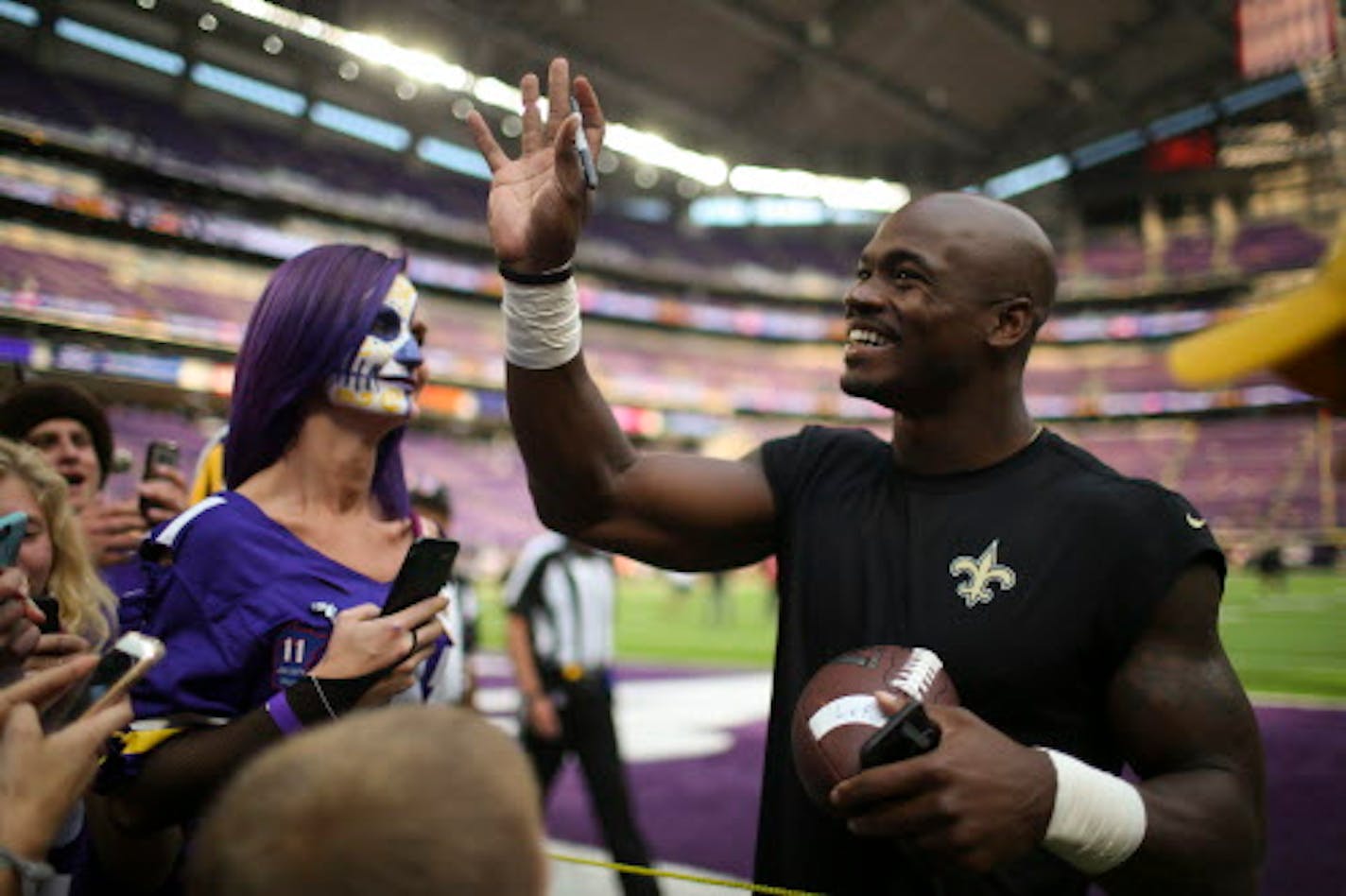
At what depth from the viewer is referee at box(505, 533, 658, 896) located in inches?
161

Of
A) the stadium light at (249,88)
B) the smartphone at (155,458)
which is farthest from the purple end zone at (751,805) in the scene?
the stadium light at (249,88)

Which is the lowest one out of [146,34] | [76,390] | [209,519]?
[209,519]

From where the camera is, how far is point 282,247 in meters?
28.2

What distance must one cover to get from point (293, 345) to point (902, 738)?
1.51 meters

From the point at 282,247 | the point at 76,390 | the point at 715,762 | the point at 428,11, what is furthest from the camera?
the point at 282,247

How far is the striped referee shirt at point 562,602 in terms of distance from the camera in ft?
14.6

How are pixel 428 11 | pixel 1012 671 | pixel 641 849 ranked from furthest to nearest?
pixel 428 11
pixel 641 849
pixel 1012 671

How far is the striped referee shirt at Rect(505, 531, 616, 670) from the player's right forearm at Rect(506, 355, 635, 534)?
9.10 ft

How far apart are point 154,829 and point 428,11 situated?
13.1 ft

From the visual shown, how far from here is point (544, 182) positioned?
1.66m

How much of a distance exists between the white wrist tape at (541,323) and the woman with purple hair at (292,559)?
0.52 m

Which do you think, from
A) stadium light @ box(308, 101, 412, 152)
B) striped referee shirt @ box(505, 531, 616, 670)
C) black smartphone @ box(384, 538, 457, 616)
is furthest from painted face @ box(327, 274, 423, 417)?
stadium light @ box(308, 101, 412, 152)

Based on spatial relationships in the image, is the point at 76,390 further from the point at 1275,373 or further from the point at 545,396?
the point at 1275,373

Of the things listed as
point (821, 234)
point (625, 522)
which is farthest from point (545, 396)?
point (821, 234)
